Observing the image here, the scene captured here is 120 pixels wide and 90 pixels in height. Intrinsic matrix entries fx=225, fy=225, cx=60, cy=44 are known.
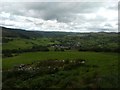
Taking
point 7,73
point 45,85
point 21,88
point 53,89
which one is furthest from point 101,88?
point 7,73

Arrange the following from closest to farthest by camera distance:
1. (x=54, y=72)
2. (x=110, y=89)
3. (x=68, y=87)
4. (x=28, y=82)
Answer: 1. (x=110, y=89)
2. (x=68, y=87)
3. (x=28, y=82)
4. (x=54, y=72)

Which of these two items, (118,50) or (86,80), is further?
(118,50)

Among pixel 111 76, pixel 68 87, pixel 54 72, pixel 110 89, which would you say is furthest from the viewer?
pixel 54 72

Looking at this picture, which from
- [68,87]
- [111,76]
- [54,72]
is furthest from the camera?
[54,72]

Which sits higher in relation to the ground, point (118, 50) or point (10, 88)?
point (118, 50)

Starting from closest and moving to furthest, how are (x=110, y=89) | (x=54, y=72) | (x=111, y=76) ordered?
(x=110, y=89), (x=111, y=76), (x=54, y=72)

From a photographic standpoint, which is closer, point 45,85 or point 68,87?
point 68,87

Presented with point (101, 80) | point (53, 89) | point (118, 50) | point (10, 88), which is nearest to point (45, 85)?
point (53, 89)

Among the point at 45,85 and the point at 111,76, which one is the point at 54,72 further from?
the point at 111,76

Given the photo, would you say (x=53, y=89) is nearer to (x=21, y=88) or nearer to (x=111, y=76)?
(x=21, y=88)
